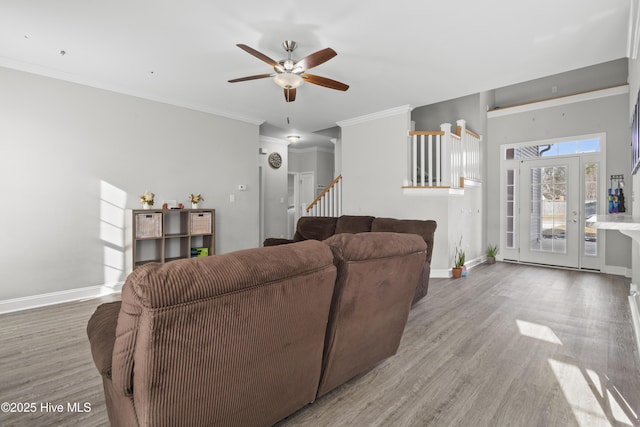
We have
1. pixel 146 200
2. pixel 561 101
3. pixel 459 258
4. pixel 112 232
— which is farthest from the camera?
pixel 561 101

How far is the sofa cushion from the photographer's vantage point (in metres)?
4.66

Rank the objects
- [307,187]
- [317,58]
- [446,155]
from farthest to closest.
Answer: [307,187] → [446,155] → [317,58]

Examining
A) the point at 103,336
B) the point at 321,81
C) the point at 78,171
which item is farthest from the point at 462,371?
the point at 78,171

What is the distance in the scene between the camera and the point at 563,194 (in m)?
5.58

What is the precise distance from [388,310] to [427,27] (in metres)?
2.48

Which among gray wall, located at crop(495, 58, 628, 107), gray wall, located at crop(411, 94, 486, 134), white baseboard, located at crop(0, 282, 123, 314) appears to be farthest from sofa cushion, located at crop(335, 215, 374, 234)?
gray wall, located at crop(495, 58, 628, 107)

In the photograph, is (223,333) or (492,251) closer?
(223,333)

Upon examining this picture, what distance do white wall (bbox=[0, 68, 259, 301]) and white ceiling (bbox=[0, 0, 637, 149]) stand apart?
0.30m

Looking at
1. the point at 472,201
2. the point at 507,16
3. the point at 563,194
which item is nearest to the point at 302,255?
the point at 507,16

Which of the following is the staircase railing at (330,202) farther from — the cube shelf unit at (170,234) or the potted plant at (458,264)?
the cube shelf unit at (170,234)

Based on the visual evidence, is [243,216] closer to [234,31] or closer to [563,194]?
[234,31]

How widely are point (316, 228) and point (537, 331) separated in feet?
10.4

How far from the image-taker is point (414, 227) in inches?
155

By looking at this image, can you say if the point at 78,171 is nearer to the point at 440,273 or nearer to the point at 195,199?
the point at 195,199
